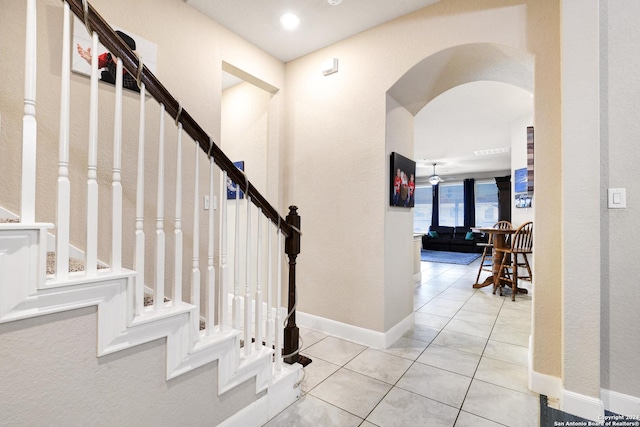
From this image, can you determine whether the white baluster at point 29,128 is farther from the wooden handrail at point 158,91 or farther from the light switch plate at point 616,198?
the light switch plate at point 616,198

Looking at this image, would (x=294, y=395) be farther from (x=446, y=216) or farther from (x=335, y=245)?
(x=446, y=216)

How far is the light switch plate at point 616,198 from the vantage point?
169cm

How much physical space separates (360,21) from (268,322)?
8.37ft

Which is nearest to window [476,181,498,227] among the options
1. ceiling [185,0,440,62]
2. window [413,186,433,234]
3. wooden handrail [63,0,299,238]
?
window [413,186,433,234]

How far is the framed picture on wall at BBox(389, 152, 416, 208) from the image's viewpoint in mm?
2672

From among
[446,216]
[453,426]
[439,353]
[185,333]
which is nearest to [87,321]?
[185,333]

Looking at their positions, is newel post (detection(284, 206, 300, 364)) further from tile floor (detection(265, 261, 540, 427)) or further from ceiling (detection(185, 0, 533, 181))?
ceiling (detection(185, 0, 533, 181))

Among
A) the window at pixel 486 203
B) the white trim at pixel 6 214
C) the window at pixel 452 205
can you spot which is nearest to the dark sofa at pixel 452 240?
the window at pixel 452 205

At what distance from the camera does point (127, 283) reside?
1.10m

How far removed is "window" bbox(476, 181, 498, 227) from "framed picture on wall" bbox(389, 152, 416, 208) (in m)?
8.36

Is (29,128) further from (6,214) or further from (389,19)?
(389,19)

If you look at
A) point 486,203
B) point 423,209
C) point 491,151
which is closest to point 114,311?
point 491,151

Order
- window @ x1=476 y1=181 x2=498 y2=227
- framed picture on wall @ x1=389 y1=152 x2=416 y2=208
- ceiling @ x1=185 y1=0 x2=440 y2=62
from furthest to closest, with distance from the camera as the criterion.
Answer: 1. window @ x1=476 y1=181 x2=498 y2=227
2. framed picture on wall @ x1=389 y1=152 x2=416 y2=208
3. ceiling @ x1=185 y1=0 x2=440 y2=62

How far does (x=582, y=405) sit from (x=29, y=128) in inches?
110
